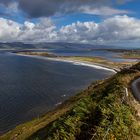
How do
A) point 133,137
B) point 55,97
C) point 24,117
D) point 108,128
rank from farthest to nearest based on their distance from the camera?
point 55,97 → point 24,117 → point 133,137 → point 108,128

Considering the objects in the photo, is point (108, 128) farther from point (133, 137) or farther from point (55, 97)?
point (55, 97)

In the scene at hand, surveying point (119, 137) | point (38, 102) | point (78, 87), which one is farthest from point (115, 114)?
point (78, 87)

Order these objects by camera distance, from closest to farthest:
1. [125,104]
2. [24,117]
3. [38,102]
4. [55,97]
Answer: [125,104], [24,117], [38,102], [55,97]

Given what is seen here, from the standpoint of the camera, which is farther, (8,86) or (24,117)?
(8,86)

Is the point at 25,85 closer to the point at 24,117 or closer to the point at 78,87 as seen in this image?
the point at 78,87

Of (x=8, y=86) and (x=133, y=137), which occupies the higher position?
(x=133, y=137)

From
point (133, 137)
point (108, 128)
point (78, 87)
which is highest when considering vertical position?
point (108, 128)

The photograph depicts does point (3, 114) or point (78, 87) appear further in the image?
point (78, 87)

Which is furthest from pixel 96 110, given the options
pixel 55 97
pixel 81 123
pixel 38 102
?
pixel 55 97

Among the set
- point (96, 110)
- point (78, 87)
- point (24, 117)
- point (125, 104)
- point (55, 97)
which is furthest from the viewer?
point (78, 87)
